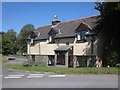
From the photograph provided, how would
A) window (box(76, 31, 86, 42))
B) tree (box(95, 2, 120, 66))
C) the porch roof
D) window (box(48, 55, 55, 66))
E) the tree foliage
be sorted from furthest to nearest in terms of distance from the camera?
the tree foliage
window (box(48, 55, 55, 66))
the porch roof
window (box(76, 31, 86, 42))
tree (box(95, 2, 120, 66))

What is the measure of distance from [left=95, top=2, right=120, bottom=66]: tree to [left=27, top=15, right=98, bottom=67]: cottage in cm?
111

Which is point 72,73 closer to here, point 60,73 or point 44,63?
point 60,73

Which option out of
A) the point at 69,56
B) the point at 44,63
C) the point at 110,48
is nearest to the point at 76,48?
the point at 69,56

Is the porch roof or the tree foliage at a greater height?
the tree foliage

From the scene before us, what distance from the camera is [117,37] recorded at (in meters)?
29.5

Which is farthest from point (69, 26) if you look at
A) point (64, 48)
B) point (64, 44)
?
point (64, 48)

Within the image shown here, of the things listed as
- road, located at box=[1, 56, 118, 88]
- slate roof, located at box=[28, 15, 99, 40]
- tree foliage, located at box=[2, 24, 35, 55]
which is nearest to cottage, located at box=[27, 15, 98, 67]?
slate roof, located at box=[28, 15, 99, 40]

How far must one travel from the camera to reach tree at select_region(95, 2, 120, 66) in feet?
92.3

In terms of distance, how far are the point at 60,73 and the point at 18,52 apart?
80248mm

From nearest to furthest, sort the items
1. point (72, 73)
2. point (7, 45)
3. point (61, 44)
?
point (72, 73) < point (61, 44) < point (7, 45)

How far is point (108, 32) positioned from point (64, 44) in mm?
8819

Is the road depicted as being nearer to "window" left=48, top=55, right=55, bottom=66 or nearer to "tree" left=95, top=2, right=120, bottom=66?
"tree" left=95, top=2, right=120, bottom=66

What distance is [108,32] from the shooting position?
3058 centimetres

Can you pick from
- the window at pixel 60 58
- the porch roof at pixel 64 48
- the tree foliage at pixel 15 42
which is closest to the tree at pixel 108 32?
the porch roof at pixel 64 48
